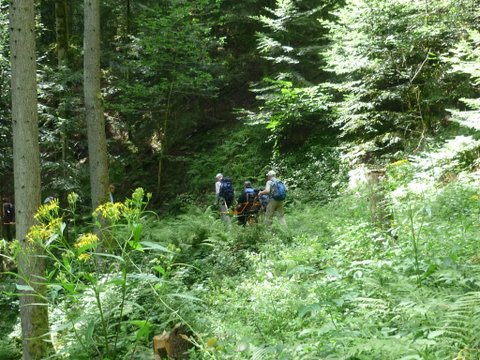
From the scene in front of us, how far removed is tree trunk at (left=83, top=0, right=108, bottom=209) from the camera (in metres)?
9.15

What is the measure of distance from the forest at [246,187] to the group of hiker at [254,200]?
0.20 ft

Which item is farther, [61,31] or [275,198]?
[61,31]

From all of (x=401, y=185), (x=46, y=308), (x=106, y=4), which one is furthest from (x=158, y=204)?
(x=401, y=185)

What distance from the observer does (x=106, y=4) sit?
746 inches

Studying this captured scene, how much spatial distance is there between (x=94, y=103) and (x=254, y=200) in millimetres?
4611

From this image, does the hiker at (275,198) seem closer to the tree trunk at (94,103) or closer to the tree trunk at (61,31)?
the tree trunk at (94,103)

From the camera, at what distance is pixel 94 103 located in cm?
920

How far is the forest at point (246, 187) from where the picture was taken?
3.25m

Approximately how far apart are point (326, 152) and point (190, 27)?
6.75 m

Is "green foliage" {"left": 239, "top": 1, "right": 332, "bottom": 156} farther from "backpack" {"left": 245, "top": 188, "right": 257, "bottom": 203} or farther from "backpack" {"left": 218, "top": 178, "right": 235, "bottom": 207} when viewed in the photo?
"backpack" {"left": 245, "top": 188, "right": 257, "bottom": 203}

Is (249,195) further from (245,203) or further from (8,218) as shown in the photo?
(8,218)

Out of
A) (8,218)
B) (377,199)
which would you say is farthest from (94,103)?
(8,218)

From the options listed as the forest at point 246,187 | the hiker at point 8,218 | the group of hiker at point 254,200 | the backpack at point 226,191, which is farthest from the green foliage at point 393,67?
the hiker at point 8,218

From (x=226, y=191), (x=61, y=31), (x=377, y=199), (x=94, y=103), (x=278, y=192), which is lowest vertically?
(x=226, y=191)
